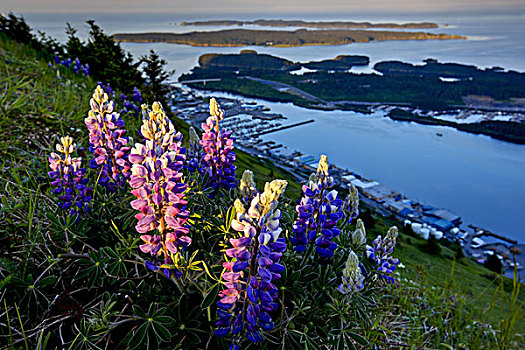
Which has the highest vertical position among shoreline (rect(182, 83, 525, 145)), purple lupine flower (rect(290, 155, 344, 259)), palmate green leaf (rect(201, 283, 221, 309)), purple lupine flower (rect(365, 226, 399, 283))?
purple lupine flower (rect(290, 155, 344, 259))

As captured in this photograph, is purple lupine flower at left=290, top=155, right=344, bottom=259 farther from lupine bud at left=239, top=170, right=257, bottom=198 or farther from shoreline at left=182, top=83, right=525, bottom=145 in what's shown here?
shoreline at left=182, top=83, right=525, bottom=145

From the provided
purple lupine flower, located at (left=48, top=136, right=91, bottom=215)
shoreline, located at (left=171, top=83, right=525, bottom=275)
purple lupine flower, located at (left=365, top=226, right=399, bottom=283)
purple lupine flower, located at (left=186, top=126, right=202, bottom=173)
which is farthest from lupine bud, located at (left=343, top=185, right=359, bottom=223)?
shoreline, located at (left=171, top=83, right=525, bottom=275)

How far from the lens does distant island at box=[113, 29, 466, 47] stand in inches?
3482

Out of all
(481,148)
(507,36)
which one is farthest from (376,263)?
(507,36)

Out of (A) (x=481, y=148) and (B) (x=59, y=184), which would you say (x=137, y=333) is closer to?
(B) (x=59, y=184)

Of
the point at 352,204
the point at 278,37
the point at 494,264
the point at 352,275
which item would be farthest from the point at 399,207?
the point at 278,37

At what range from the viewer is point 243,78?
6912 cm

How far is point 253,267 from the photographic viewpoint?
1.31 metres

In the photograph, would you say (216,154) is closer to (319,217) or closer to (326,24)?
(319,217)

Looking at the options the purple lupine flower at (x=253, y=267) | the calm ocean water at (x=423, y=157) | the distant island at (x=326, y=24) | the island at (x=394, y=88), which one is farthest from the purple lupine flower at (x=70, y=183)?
the distant island at (x=326, y=24)

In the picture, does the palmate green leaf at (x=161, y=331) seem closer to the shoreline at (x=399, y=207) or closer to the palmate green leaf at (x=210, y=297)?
the palmate green leaf at (x=210, y=297)

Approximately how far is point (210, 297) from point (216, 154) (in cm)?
112

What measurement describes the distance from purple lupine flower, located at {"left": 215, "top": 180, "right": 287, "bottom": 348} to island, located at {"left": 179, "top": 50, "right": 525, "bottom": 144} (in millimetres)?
49624

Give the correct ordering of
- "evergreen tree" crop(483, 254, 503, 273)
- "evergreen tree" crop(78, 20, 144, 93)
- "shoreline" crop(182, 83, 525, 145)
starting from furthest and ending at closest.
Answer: "shoreline" crop(182, 83, 525, 145) → "evergreen tree" crop(483, 254, 503, 273) → "evergreen tree" crop(78, 20, 144, 93)
